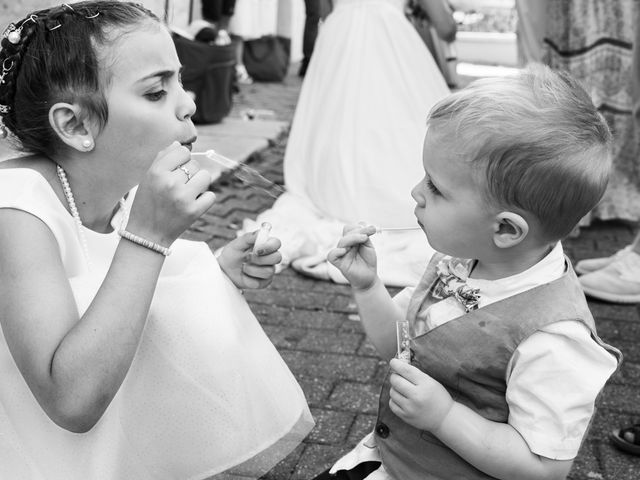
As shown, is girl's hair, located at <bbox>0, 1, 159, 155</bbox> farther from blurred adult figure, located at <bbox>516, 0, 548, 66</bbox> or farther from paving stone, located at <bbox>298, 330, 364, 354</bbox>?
blurred adult figure, located at <bbox>516, 0, 548, 66</bbox>

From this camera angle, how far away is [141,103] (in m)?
1.68

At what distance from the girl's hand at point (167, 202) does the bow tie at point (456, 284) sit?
49cm

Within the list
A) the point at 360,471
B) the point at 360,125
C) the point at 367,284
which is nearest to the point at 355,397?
the point at 360,471

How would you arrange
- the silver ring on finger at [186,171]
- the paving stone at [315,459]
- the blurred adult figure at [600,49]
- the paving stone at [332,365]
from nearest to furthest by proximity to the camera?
the silver ring on finger at [186,171]
the paving stone at [315,459]
the paving stone at [332,365]
the blurred adult figure at [600,49]

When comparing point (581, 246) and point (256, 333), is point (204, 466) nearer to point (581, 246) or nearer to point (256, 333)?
point (256, 333)

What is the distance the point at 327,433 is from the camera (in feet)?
8.14

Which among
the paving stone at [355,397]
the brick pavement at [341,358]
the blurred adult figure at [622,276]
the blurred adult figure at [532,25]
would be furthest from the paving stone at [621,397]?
the blurred adult figure at [532,25]

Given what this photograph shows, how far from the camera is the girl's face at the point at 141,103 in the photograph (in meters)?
1.67

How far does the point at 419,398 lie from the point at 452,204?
1.16 feet

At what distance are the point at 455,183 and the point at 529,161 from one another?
14 centimetres

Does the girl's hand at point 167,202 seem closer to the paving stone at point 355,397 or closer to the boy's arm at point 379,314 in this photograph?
the boy's arm at point 379,314

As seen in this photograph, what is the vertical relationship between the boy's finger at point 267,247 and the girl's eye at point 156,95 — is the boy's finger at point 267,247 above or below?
below

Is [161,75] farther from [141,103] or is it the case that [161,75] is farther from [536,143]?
[536,143]

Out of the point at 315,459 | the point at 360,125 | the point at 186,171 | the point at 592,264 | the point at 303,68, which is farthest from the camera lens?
the point at 303,68
